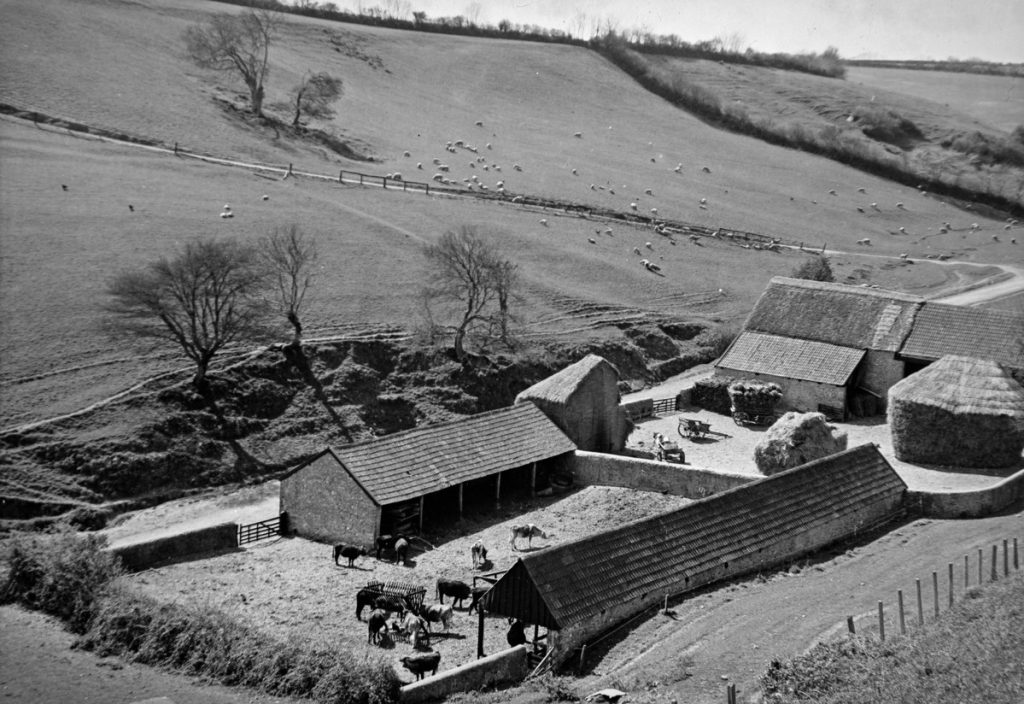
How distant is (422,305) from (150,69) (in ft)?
133

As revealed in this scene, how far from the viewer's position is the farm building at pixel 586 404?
134 ft

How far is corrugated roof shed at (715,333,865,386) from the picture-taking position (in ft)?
158

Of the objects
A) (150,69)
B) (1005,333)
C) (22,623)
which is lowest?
(22,623)

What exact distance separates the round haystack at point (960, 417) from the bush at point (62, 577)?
87.7ft

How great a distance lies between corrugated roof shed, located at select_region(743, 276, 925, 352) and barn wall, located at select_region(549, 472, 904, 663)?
16.4m

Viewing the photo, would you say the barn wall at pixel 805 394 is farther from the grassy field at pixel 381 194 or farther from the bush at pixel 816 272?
the bush at pixel 816 272

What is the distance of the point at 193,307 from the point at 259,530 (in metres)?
13.8

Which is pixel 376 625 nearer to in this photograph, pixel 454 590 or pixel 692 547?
pixel 454 590

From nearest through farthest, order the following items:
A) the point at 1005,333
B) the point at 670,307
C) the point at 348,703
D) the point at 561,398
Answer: the point at 348,703, the point at 561,398, the point at 1005,333, the point at 670,307

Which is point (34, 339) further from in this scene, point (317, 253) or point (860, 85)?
point (860, 85)

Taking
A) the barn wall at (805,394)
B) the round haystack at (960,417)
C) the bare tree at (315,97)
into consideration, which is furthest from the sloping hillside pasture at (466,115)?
the round haystack at (960,417)

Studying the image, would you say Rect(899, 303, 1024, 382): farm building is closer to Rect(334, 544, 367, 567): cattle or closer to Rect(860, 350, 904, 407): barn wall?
Rect(860, 350, 904, 407): barn wall

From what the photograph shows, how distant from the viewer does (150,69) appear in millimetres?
84000

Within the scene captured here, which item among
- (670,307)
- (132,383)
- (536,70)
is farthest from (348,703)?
(536,70)
